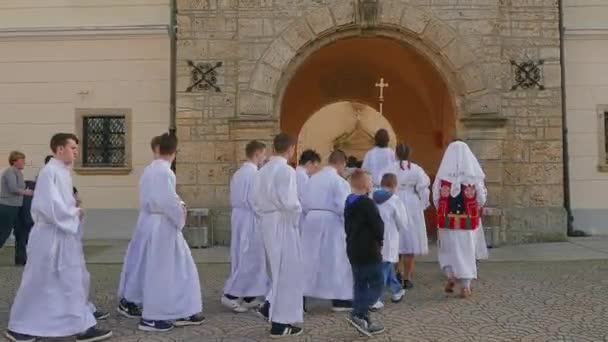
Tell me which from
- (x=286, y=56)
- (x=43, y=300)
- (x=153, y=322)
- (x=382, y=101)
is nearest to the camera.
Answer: (x=43, y=300)

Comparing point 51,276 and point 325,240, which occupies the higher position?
point 325,240

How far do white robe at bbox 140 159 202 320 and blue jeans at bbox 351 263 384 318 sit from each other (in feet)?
5.19

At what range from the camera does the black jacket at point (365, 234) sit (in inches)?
223

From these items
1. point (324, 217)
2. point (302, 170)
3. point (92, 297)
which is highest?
point (302, 170)

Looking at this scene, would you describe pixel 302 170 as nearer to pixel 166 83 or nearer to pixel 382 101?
pixel 166 83

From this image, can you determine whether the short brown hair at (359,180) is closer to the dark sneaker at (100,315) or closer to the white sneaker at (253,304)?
the white sneaker at (253,304)

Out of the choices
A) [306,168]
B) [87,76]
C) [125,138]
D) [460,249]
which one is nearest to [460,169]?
[460,249]

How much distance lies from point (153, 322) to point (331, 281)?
1.92 m

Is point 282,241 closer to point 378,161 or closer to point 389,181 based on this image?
point 389,181

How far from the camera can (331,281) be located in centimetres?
676

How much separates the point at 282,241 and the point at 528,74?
7.68m

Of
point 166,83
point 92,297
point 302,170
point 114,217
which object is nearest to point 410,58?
point 166,83

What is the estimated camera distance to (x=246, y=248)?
23.1ft

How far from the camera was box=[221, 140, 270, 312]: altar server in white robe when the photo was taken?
6.87m
